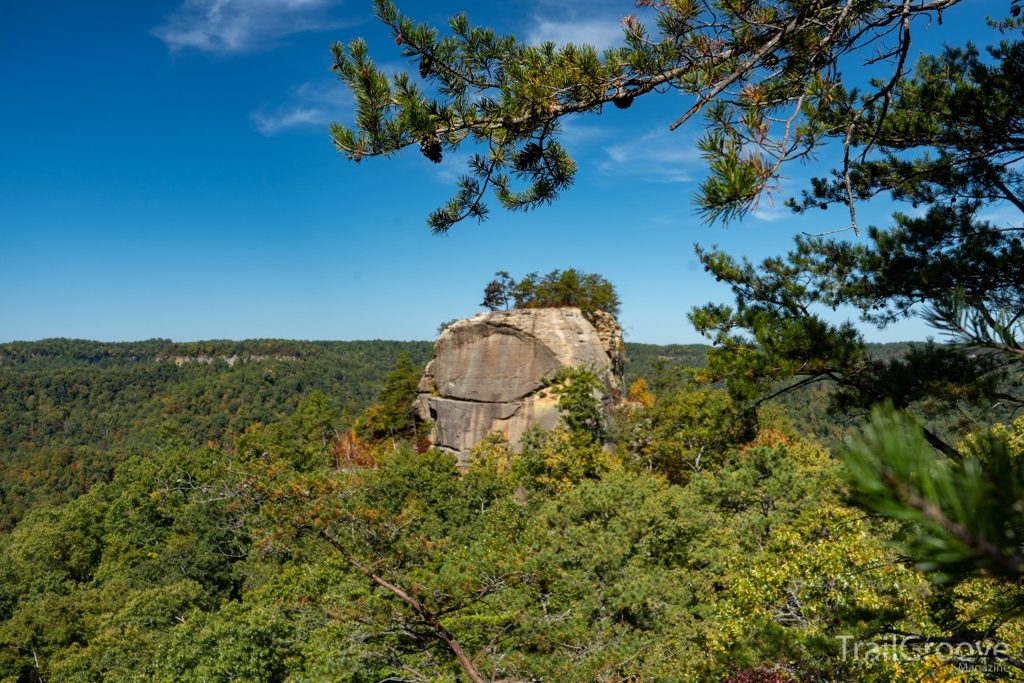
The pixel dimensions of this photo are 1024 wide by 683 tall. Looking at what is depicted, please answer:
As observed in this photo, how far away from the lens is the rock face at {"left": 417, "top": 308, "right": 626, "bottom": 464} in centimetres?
2306

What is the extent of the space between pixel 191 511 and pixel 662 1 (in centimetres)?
2661

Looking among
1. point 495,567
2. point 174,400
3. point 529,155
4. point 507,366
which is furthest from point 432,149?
point 174,400

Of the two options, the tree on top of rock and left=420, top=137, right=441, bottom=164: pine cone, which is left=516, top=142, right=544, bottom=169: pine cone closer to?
left=420, top=137, right=441, bottom=164: pine cone

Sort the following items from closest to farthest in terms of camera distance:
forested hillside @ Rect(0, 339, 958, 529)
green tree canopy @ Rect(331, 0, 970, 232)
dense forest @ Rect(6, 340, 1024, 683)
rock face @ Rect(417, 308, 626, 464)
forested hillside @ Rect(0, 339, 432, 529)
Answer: green tree canopy @ Rect(331, 0, 970, 232) → dense forest @ Rect(6, 340, 1024, 683) → rock face @ Rect(417, 308, 626, 464) → forested hillside @ Rect(0, 339, 958, 529) → forested hillside @ Rect(0, 339, 432, 529)

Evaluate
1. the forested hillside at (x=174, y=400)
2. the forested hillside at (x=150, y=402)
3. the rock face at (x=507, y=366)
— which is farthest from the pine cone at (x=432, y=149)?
the forested hillside at (x=150, y=402)

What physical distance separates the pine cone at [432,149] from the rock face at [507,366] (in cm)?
1976

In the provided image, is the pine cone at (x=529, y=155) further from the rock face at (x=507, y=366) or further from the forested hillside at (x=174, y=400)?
the forested hillside at (x=174, y=400)

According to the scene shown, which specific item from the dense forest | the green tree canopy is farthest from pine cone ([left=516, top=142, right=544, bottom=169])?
the dense forest

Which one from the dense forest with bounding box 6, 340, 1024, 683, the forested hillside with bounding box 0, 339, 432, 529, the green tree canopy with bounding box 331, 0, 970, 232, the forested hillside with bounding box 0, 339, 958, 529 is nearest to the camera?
the green tree canopy with bounding box 331, 0, 970, 232

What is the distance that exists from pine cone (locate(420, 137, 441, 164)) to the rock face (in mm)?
19760

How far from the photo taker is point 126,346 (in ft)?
579

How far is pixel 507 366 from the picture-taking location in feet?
78.7

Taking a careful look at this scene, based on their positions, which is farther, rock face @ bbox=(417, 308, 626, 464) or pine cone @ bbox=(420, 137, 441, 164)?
rock face @ bbox=(417, 308, 626, 464)

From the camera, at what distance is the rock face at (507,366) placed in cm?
2306
